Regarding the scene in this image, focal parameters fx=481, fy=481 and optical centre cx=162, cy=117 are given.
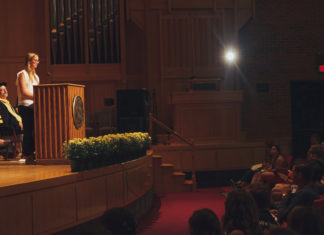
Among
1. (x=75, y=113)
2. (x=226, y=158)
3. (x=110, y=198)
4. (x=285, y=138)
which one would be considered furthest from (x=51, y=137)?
(x=285, y=138)

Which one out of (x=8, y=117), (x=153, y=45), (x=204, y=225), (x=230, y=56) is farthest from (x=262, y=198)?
(x=153, y=45)

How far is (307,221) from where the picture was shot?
2.47 m

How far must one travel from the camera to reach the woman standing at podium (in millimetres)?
5848

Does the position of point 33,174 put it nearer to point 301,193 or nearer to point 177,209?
point 301,193

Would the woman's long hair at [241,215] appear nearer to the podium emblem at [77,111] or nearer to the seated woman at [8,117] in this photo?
the podium emblem at [77,111]

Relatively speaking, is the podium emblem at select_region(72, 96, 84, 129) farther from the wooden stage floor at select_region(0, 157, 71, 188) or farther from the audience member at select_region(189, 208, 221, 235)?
the audience member at select_region(189, 208, 221, 235)

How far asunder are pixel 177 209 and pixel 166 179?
1.75 m

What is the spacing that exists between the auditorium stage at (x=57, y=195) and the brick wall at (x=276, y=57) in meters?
5.74

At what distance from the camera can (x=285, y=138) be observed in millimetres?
11172

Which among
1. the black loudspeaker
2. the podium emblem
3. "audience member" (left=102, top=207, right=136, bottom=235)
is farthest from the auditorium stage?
the black loudspeaker

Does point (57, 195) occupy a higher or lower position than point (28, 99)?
lower

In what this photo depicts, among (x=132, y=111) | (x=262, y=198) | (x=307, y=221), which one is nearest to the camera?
(x=307, y=221)

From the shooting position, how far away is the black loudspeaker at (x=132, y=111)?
28.6 ft

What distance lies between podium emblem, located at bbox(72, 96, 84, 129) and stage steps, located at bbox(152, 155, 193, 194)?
3.18m
